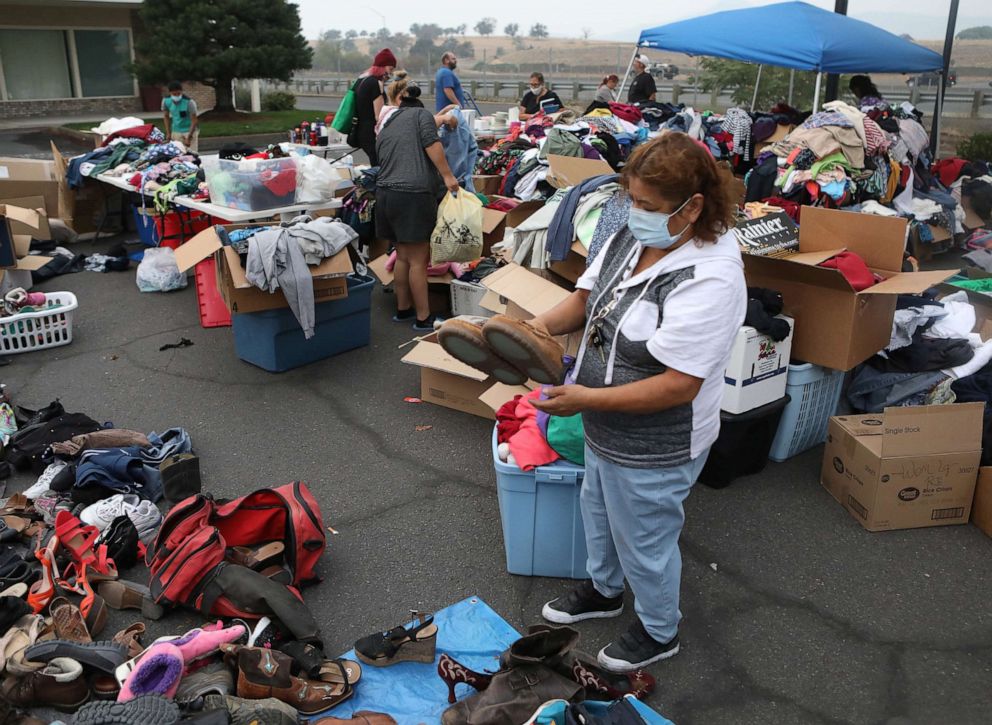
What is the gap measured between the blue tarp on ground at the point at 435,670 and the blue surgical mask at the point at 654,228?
1.54m

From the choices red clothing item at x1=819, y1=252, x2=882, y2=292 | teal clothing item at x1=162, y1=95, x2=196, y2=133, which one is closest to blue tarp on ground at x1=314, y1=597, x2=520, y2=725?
red clothing item at x1=819, y1=252, x2=882, y2=292

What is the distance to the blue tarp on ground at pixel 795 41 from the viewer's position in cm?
871

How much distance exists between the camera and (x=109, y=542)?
3402 millimetres

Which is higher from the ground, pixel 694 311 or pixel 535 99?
pixel 535 99

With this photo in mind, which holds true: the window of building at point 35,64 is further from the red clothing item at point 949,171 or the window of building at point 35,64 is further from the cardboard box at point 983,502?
the cardboard box at point 983,502

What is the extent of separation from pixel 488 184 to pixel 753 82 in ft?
38.7

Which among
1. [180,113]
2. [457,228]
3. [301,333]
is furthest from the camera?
[180,113]

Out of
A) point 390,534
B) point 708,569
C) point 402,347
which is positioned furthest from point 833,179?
point 390,534

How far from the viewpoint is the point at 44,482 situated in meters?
3.94

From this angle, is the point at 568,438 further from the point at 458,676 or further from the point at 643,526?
the point at 458,676

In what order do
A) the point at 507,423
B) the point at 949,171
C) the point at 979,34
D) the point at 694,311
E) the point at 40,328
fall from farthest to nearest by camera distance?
the point at 979,34 < the point at 949,171 < the point at 40,328 < the point at 507,423 < the point at 694,311

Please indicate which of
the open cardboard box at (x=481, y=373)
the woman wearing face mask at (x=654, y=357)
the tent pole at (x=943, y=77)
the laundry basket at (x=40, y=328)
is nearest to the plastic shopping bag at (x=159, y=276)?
the laundry basket at (x=40, y=328)

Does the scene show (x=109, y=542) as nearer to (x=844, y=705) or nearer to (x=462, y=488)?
(x=462, y=488)

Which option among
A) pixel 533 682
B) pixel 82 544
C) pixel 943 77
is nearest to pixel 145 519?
pixel 82 544
